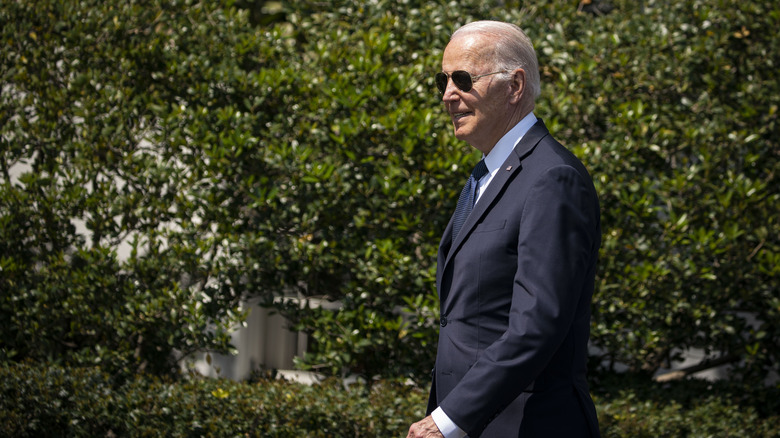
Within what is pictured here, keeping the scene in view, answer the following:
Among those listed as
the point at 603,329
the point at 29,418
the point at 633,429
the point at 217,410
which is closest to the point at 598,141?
the point at 603,329

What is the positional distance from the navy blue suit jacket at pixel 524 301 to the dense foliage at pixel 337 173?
8.67 feet

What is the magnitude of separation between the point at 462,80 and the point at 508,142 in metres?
0.25

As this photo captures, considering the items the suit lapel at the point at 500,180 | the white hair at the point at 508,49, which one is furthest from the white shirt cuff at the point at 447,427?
the white hair at the point at 508,49

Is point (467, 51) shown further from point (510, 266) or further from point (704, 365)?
point (704, 365)

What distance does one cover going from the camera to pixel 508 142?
2598mm

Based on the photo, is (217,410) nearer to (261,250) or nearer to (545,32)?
(261,250)

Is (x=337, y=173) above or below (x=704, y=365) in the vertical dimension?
above

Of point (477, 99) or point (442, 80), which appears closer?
point (477, 99)

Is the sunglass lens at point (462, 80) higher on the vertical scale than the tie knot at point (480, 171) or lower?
higher

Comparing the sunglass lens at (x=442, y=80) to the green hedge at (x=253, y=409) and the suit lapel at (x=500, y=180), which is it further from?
the green hedge at (x=253, y=409)

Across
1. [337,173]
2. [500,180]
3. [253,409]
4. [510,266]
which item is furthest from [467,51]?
[253,409]

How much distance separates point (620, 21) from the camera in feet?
20.2

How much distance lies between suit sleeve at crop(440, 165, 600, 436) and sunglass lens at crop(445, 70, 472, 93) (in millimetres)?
434

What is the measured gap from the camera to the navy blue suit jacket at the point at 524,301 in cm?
218
